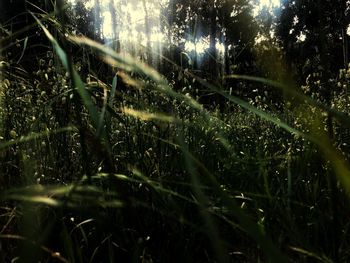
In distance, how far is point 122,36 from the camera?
1.86 meters

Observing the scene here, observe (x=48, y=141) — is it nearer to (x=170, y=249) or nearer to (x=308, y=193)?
(x=170, y=249)

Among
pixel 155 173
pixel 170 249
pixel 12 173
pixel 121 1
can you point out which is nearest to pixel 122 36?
pixel 121 1

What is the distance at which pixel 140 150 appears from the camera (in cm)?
197

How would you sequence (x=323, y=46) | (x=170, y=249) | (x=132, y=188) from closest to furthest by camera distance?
(x=323, y=46)
(x=170, y=249)
(x=132, y=188)

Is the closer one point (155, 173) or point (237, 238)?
point (237, 238)

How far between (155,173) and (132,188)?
0.71ft

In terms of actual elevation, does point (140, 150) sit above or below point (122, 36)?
below

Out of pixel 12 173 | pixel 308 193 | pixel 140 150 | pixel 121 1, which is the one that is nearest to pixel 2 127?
pixel 12 173

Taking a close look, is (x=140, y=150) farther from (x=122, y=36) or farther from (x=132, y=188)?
(x=122, y=36)

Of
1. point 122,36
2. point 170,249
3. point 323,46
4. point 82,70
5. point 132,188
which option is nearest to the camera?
point 323,46

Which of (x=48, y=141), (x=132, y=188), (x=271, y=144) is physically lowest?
(x=271, y=144)

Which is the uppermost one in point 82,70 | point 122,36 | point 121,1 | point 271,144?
point 121,1

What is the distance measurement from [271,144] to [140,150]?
1164mm

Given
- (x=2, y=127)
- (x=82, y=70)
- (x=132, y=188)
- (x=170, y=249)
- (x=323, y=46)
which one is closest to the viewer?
(x=323, y=46)
